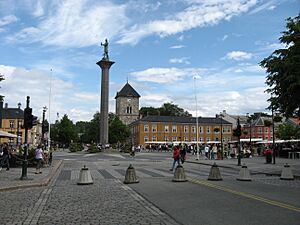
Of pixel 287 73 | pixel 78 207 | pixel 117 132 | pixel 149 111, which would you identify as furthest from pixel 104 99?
pixel 149 111

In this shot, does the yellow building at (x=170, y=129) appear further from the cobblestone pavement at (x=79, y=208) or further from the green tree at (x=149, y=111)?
the cobblestone pavement at (x=79, y=208)

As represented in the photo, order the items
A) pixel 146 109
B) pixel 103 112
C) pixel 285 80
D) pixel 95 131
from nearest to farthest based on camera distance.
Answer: pixel 285 80 < pixel 103 112 < pixel 95 131 < pixel 146 109

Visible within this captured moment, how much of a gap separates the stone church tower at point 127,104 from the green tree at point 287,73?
122381 mm

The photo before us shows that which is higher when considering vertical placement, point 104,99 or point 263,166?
point 104,99

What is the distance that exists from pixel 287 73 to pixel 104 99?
165 ft

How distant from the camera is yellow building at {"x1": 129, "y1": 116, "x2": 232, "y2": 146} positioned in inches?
5128

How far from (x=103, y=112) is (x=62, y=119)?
5151cm

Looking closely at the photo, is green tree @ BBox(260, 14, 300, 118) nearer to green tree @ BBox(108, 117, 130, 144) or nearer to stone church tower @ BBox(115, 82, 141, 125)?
green tree @ BBox(108, 117, 130, 144)

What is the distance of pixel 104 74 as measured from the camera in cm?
7138

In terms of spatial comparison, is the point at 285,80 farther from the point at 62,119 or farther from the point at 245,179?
the point at 62,119

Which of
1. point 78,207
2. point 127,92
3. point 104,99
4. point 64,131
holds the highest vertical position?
point 127,92

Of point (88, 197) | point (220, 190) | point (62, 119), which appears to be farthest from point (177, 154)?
point (62, 119)

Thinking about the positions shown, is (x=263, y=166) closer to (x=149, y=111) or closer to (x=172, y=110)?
(x=149, y=111)

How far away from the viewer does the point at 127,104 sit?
484 feet
